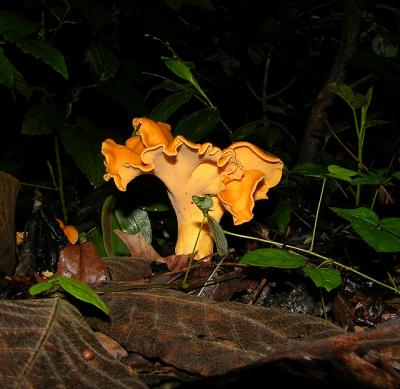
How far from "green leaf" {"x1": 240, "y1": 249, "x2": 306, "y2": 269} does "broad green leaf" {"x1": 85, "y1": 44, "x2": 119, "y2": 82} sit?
2.27 meters

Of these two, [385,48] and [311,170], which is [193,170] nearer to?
[311,170]

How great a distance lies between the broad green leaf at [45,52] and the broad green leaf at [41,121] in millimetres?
348

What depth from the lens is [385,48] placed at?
4.69m

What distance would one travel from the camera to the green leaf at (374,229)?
1727 millimetres

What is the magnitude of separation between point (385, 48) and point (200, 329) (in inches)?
159

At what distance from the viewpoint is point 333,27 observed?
6766mm

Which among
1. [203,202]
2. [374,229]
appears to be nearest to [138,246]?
[203,202]

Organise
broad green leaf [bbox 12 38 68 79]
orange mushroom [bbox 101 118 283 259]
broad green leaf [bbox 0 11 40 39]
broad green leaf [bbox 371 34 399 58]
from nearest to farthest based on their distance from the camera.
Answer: orange mushroom [bbox 101 118 283 259]
broad green leaf [bbox 12 38 68 79]
broad green leaf [bbox 0 11 40 39]
broad green leaf [bbox 371 34 399 58]

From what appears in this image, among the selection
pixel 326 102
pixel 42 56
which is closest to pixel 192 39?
pixel 326 102

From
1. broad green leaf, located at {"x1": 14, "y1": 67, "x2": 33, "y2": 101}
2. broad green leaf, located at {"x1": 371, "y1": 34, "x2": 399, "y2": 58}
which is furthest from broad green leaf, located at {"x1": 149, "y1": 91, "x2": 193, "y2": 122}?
broad green leaf, located at {"x1": 371, "y1": 34, "x2": 399, "y2": 58}

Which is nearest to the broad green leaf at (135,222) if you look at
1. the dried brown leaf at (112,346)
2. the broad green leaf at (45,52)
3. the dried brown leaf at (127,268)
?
the dried brown leaf at (127,268)

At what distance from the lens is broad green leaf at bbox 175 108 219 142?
112 inches

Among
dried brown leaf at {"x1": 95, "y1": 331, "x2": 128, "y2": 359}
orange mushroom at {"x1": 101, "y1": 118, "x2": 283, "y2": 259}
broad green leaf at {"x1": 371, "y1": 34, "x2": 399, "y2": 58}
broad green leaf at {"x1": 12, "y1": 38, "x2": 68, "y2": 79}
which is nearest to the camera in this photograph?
dried brown leaf at {"x1": 95, "y1": 331, "x2": 128, "y2": 359}

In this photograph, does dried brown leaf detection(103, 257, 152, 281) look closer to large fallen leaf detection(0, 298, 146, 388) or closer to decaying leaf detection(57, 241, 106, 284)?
decaying leaf detection(57, 241, 106, 284)
